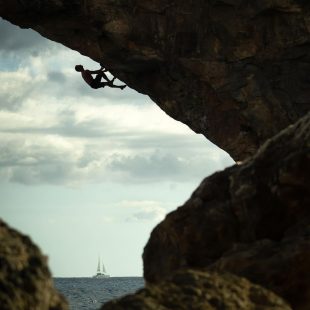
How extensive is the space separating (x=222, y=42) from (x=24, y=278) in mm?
27568

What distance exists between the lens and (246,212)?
30.3ft

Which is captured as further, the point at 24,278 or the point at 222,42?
the point at 222,42

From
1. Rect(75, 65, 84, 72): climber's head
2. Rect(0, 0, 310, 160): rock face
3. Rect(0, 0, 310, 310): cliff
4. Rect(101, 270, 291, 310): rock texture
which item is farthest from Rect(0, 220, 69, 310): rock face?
Rect(0, 0, 310, 160): rock face

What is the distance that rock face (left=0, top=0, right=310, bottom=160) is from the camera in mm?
31844

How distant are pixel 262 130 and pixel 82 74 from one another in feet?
25.7

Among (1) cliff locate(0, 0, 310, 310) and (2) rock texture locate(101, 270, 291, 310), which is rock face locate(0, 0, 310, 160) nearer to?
(1) cliff locate(0, 0, 310, 310)

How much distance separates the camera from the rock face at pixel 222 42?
31844 millimetres

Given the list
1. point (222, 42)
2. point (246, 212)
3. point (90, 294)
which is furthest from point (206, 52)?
point (90, 294)

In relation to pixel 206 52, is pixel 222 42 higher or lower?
higher

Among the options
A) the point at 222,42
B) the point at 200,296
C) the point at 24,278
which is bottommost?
the point at 200,296

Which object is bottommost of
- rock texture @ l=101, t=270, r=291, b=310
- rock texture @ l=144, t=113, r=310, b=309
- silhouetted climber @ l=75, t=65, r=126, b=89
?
rock texture @ l=101, t=270, r=291, b=310

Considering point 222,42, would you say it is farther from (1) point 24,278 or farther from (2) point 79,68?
(1) point 24,278

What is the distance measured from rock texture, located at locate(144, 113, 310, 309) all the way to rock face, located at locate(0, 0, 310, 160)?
73.7ft

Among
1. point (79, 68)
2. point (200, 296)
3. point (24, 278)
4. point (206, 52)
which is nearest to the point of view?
point (24, 278)
